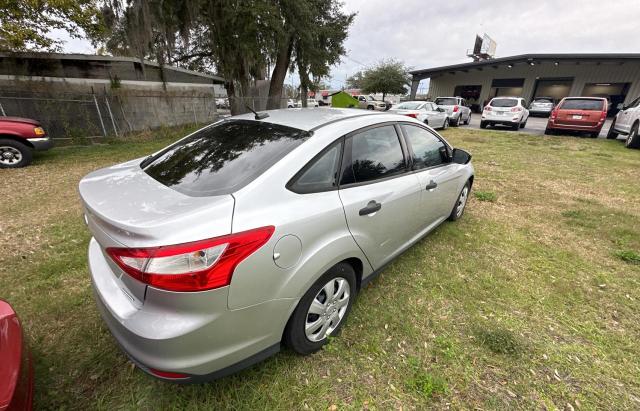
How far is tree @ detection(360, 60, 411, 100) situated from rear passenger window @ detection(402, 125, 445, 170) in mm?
38320

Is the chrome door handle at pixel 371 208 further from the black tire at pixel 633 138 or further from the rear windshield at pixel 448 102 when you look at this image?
the rear windshield at pixel 448 102

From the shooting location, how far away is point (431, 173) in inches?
112

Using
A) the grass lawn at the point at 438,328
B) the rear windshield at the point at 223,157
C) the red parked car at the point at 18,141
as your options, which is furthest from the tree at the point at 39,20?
the rear windshield at the point at 223,157

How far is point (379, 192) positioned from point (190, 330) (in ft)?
4.98

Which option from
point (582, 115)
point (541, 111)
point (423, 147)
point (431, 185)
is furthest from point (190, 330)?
point (541, 111)

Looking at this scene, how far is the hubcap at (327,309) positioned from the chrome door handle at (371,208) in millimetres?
501

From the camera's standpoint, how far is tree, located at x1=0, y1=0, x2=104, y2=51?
25.8 feet

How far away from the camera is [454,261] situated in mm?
3150

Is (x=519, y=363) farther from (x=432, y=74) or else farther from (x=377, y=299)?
(x=432, y=74)

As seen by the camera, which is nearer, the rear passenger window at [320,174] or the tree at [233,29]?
the rear passenger window at [320,174]

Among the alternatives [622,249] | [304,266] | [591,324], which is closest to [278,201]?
[304,266]

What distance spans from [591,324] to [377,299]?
175 cm

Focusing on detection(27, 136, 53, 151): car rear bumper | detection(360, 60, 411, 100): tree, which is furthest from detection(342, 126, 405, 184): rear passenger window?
detection(360, 60, 411, 100): tree

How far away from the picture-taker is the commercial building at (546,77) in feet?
73.9
